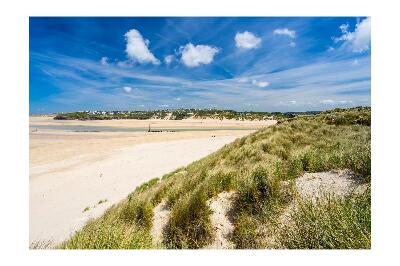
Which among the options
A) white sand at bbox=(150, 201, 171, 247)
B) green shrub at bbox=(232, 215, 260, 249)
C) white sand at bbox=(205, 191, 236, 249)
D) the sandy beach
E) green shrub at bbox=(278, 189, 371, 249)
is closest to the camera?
green shrub at bbox=(278, 189, 371, 249)

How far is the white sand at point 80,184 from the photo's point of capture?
8523 mm

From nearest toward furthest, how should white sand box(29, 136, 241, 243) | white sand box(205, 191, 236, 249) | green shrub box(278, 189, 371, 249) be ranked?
green shrub box(278, 189, 371, 249) < white sand box(205, 191, 236, 249) < white sand box(29, 136, 241, 243)

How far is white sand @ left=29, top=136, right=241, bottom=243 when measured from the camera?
8.52 metres

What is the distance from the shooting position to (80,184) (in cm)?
1321

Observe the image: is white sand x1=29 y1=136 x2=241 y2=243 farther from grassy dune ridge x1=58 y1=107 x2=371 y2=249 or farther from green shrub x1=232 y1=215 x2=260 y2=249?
green shrub x1=232 y1=215 x2=260 y2=249

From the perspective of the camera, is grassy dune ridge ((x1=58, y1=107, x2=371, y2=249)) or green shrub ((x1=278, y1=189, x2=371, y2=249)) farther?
grassy dune ridge ((x1=58, y1=107, x2=371, y2=249))

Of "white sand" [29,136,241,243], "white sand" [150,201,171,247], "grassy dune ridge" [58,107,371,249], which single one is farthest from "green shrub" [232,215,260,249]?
"white sand" [29,136,241,243]

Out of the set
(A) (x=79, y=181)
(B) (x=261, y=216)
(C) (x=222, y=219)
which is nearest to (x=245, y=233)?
(B) (x=261, y=216)

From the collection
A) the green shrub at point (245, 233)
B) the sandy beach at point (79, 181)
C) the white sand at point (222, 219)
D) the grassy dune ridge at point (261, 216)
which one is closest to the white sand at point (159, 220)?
the grassy dune ridge at point (261, 216)

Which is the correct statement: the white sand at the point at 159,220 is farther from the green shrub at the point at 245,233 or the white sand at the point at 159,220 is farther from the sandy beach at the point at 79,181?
the sandy beach at the point at 79,181
